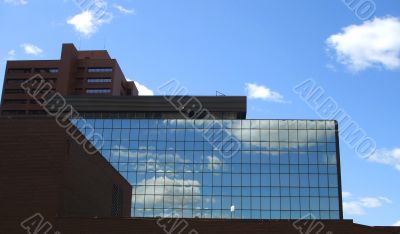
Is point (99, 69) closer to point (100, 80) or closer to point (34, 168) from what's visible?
point (100, 80)

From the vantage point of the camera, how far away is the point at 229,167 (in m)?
90.8

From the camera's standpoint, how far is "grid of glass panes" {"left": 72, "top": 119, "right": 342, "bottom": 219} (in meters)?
88.8

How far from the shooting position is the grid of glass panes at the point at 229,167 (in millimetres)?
88812

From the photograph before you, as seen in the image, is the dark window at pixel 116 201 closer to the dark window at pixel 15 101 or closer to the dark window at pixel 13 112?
the dark window at pixel 13 112

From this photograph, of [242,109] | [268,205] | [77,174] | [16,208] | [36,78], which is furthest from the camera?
[36,78]

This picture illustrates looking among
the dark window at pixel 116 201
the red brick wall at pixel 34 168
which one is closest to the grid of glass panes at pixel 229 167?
the dark window at pixel 116 201

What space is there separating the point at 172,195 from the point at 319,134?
83.1 feet

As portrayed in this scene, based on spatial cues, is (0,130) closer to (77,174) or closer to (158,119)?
(77,174)

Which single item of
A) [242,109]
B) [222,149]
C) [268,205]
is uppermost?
[242,109]

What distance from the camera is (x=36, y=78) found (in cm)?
13488

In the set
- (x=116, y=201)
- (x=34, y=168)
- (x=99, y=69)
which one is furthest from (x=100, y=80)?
(x=34, y=168)

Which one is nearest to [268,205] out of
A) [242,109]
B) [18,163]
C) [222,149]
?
[222,149]

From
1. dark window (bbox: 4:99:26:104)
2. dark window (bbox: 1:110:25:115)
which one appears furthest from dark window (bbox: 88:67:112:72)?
dark window (bbox: 1:110:25:115)

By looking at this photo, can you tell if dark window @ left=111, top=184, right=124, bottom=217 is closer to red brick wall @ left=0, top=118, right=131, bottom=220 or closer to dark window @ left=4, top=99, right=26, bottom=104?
red brick wall @ left=0, top=118, right=131, bottom=220
